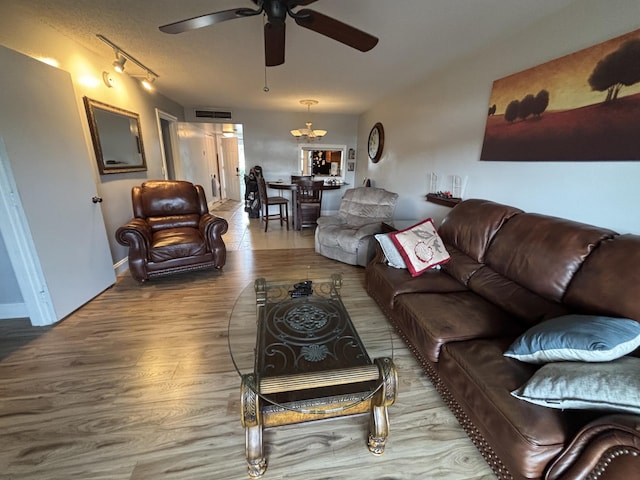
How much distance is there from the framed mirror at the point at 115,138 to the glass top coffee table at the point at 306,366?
2536 mm

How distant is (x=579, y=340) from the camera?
37.8 inches

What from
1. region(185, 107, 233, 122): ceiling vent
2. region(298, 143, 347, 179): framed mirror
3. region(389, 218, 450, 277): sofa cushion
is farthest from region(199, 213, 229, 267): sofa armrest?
region(298, 143, 347, 179): framed mirror

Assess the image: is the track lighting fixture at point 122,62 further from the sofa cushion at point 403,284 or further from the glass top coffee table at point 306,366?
the sofa cushion at point 403,284

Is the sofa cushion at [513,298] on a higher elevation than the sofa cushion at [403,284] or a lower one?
higher

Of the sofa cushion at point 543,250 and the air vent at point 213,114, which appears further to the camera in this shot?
the air vent at point 213,114

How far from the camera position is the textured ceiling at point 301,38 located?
6.16 feet

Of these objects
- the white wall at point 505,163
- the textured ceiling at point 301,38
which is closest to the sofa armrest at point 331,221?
the white wall at point 505,163

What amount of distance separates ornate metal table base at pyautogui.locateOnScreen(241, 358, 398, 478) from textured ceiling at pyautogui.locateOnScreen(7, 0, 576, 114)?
2315 millimetres

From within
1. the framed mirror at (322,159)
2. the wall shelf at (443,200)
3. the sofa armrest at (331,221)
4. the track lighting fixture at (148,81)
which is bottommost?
the sofa armrest at (331,221)

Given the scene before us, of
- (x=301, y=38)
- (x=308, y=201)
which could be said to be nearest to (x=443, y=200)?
(x=301, y=38)

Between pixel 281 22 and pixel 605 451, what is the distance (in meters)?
2.35

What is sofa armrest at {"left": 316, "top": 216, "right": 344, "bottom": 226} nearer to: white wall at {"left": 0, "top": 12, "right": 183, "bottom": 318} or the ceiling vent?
white wall at {"left": 0, "top": 12, "right": 183, "bottom": 318}

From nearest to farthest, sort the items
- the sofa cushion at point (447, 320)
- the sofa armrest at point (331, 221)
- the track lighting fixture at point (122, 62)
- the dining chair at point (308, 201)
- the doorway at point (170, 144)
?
the sofa cushion at point (447, 320)
the track lighting fixture at point (122, 62)
the sofa armrest at point (331, 221)
the dining chair at point (308, 201)
the doorway at point (170, 144)

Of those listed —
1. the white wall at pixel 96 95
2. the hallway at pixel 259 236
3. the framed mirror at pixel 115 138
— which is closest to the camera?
the white wall at pixel 96 95
